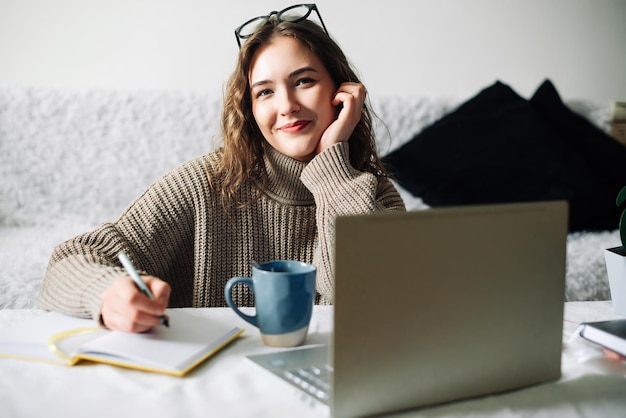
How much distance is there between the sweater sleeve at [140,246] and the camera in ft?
2.56

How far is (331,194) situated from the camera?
1.04 m

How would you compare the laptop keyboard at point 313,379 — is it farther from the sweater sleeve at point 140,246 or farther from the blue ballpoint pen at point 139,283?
the sweater sleeve at point 140,246

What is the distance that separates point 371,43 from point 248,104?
41.3 inches

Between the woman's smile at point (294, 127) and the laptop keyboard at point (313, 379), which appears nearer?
the laptop keyboard at point (313, 379)

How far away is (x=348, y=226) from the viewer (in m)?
0.46

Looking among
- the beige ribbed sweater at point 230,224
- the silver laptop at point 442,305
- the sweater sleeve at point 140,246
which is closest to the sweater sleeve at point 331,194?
the beige ribbed sweater at point 230,224

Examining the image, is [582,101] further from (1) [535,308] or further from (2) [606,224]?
(1) [535,308]

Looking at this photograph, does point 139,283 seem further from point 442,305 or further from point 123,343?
point 442,305

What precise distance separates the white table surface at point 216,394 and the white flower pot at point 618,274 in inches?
6.4

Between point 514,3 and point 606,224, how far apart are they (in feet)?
2.88

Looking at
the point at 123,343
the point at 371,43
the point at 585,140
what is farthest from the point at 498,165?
the point at 123,343

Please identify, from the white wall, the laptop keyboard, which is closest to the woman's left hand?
the laptop keyboard

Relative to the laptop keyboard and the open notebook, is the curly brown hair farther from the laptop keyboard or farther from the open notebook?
the laptop keyboard

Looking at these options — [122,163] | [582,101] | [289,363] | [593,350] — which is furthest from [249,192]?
[582,101]
